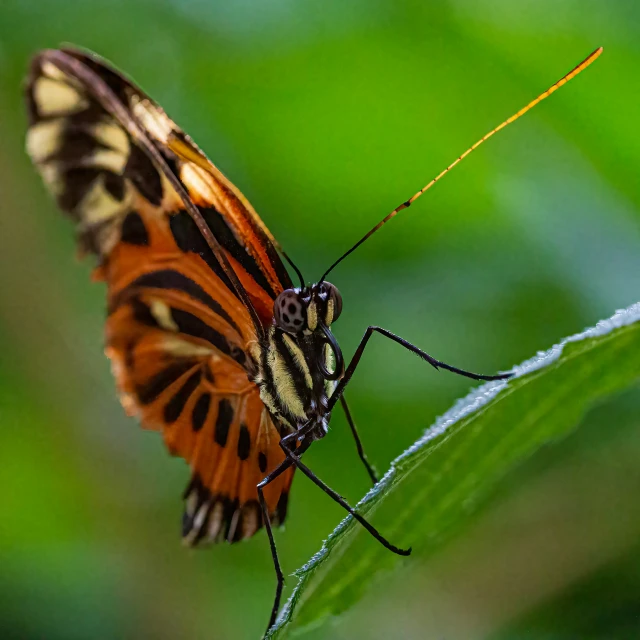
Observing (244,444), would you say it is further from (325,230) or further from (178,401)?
(325,230)

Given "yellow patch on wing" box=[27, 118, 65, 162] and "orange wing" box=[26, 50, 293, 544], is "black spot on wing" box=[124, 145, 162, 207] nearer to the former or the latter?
"orange wing" box=[26, 50, 293, 544]

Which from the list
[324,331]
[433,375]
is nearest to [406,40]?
[433,375]

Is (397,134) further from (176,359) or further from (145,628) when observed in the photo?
(145,628)

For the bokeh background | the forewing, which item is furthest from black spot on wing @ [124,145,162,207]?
the bokeh background

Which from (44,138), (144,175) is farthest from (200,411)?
(44,138)

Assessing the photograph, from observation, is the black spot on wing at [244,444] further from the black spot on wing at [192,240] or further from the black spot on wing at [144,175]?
the black spot on wing at [144,175]

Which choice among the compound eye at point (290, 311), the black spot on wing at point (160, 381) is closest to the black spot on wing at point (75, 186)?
the black spot on wing at point (160, 381)
